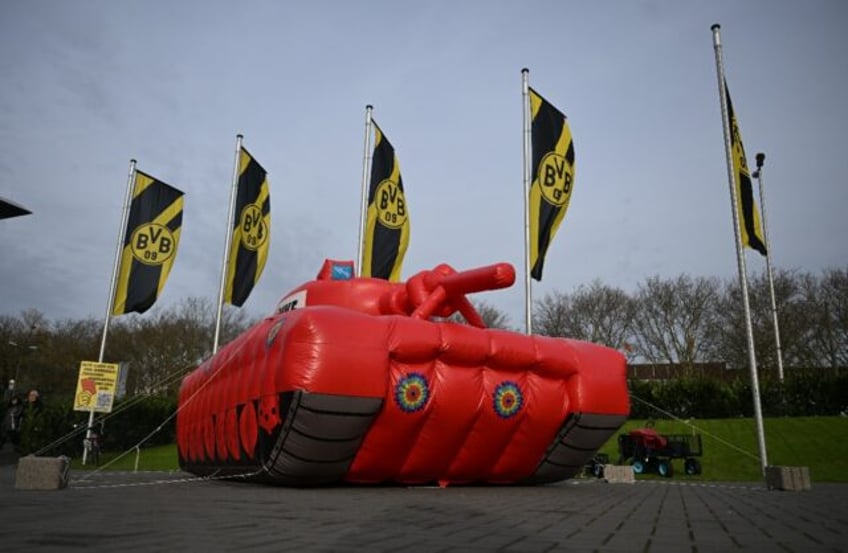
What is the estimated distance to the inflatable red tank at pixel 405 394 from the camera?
7102 millimetres

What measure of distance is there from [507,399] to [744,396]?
17.7 meters

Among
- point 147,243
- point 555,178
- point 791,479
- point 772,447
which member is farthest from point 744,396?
point 147,243

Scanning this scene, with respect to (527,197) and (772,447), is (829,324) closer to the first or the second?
(772,447)

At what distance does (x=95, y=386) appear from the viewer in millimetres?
15781

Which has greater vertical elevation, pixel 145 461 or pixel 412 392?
pixel 412 392

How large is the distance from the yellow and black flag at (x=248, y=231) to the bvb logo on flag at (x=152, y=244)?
84.8 inches

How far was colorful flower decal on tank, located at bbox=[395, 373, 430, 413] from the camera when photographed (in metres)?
7.50

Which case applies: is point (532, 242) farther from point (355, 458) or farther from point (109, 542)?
point (109, 542)

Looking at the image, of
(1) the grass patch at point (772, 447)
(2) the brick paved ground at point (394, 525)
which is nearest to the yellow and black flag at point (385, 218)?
(2) the brick paved ground at point (394, 525)

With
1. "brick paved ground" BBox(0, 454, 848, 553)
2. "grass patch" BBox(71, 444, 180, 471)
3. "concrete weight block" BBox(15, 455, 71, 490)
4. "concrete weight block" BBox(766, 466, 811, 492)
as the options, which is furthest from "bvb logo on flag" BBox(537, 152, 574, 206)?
"grass patch" BBox(71, 444, 180, 471)

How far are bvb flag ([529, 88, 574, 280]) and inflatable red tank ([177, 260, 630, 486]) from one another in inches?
105

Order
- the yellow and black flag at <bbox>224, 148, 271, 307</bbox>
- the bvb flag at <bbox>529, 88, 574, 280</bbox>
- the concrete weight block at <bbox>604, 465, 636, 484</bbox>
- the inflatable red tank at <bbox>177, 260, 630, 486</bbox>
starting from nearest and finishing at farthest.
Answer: the inflatable red tank at <bbox>177, 260, 630, 486</bbox> → the bvb flag at <bbox>529, 88, 574, 280</bbox> → the concrete weight block at <bbox>604, 465, 636, 484</bbox> → the yellow and black flag at <bbox>224, 148, 271, 307</bbox>

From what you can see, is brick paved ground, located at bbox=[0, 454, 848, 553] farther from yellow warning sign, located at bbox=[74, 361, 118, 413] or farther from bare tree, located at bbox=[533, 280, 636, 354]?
bare tree, located at bbox=[533, 280, 636, 354]

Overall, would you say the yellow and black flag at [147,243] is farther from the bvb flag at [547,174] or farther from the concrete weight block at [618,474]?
the concrete weight block at [618,474]
